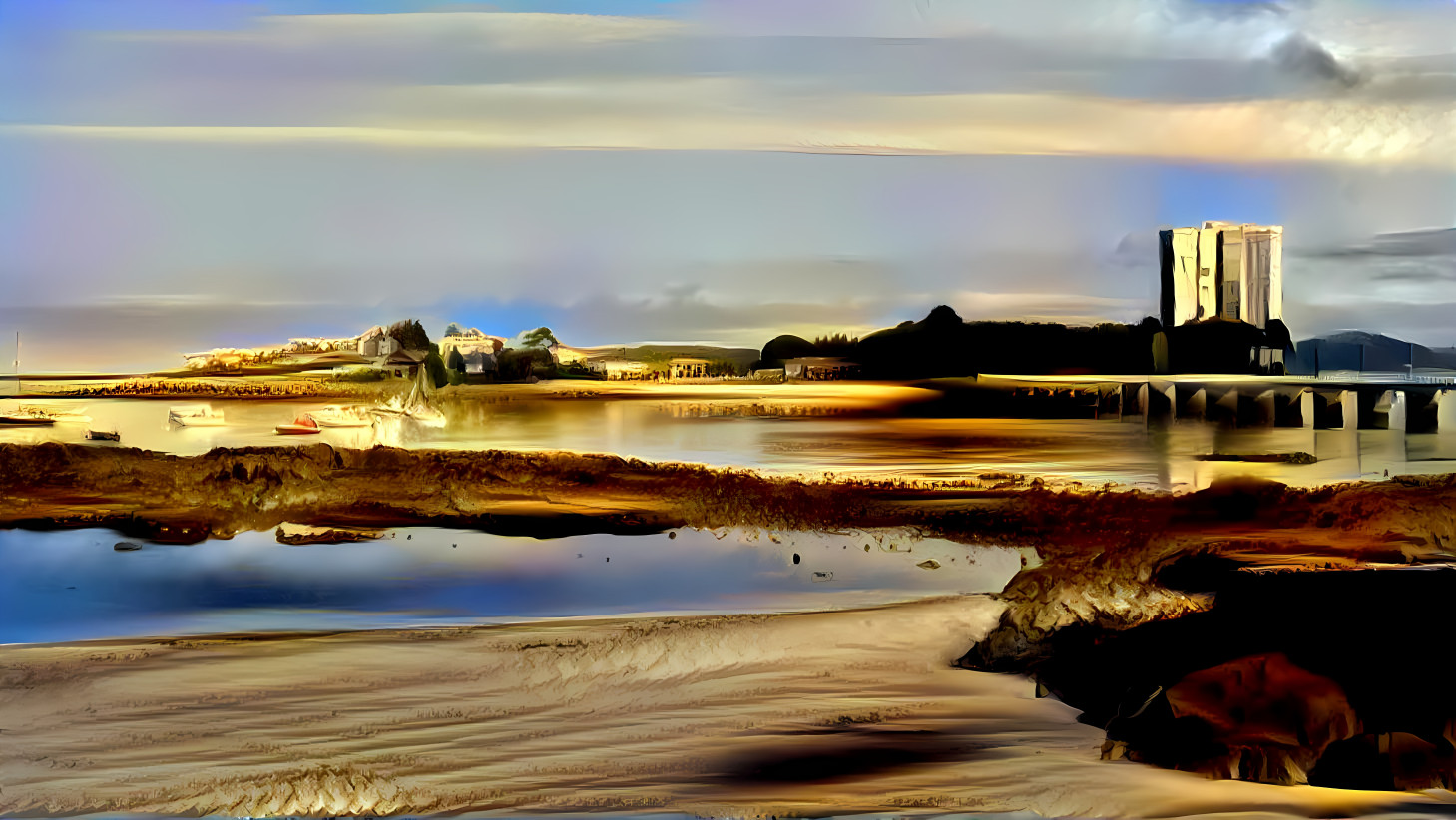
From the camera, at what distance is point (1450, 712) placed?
13.2ft

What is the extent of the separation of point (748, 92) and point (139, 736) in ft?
10.4

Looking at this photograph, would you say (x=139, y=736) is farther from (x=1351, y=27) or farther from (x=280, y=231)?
(x=1351, y=27)

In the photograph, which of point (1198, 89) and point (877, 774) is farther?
point (1198, 89)

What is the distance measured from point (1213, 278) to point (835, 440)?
1.62 metres

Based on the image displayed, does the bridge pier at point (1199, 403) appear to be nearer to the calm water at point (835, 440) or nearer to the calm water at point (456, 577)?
the calm water at point (835, 440)

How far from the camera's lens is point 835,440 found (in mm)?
4461

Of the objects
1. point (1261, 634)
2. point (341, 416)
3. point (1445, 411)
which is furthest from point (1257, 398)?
point (341, 416)

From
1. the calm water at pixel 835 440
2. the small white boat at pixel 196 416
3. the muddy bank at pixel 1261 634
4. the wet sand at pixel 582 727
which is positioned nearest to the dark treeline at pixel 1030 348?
the calm water at pixel 835 440

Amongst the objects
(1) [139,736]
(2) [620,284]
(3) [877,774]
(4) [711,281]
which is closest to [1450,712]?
(3) [877,774]

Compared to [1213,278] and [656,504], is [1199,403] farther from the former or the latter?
[656,504]

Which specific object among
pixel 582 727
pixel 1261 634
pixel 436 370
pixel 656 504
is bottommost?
pixel 582 727

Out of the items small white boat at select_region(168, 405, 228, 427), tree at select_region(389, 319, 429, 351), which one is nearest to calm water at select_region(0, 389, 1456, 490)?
small white boat at select_region(168, 405, 228, 427)

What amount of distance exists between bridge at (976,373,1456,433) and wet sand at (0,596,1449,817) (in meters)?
0.85

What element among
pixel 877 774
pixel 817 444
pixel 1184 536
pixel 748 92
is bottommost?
pixel 877 774
